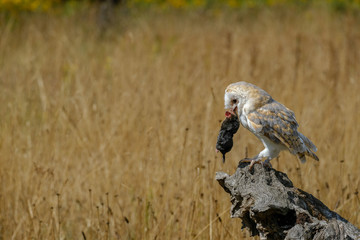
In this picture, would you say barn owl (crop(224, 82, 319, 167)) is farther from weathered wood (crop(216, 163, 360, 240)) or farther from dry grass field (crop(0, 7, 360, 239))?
dry grass field (crop(0, 7, 360, 239))

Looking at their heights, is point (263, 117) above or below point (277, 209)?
above

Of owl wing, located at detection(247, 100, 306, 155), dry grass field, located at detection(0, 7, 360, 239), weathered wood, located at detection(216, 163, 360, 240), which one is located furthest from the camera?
dry grass field, located at detection(0, 7, 360, 239)

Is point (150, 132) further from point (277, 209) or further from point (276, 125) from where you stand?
point (277, 209)

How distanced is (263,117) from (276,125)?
63 mm

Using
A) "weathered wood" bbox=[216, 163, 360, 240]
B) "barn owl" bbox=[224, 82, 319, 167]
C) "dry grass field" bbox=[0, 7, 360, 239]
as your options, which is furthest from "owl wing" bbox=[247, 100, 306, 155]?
"dry grass field" bbox=[0, 7, 360, 239]

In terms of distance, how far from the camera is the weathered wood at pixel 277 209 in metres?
1.87

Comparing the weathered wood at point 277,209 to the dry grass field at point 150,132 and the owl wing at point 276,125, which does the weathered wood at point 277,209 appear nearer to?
the owl wing at point 276,125

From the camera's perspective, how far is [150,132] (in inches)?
129

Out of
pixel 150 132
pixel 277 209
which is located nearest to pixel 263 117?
pixel 277 209

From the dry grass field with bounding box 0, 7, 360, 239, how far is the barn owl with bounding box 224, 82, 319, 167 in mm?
655

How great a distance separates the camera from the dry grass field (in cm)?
297

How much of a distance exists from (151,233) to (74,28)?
4.86 metres

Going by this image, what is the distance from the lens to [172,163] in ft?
10.1

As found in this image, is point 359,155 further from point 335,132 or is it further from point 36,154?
point 36,154
